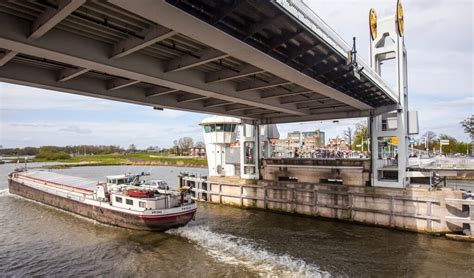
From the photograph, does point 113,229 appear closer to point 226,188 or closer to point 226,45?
point 226,188

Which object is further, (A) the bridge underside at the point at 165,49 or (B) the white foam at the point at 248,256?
(B) the white foam at the point at 248,256

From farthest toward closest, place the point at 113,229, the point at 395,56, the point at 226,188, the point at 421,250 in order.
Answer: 1. the point at 226,188
2. the point at 395,56
3. the point at 113,229
4. the point at 421,250

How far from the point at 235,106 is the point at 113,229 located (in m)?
14.9

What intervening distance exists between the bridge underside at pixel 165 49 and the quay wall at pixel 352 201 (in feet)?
29.2

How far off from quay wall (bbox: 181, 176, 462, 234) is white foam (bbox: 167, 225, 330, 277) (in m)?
9.84

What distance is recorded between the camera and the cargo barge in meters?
22.9

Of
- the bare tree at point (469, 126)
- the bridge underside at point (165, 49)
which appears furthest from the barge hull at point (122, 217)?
the bare tree at point (469, 126)

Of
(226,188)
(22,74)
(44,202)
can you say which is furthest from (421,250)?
(44,202)

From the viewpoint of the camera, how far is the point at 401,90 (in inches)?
1003

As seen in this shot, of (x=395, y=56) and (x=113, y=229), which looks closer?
(x=113, y=229)

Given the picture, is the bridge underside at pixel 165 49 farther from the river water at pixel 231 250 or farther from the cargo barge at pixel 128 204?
Result: the river water at pixel 231 250

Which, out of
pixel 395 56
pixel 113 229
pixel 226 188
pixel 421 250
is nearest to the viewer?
pixel 421 250

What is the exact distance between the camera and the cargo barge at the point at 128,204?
2294cm

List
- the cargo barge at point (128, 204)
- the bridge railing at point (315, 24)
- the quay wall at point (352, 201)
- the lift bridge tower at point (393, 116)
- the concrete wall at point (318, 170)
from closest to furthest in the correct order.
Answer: the bridge railing at point (315, 24)
the quay wall at point (352, 201)
the cargo barge at point (128, 204)
the lift bridge tower at point (393, 116)
the concrete wall at point (318, 170)
